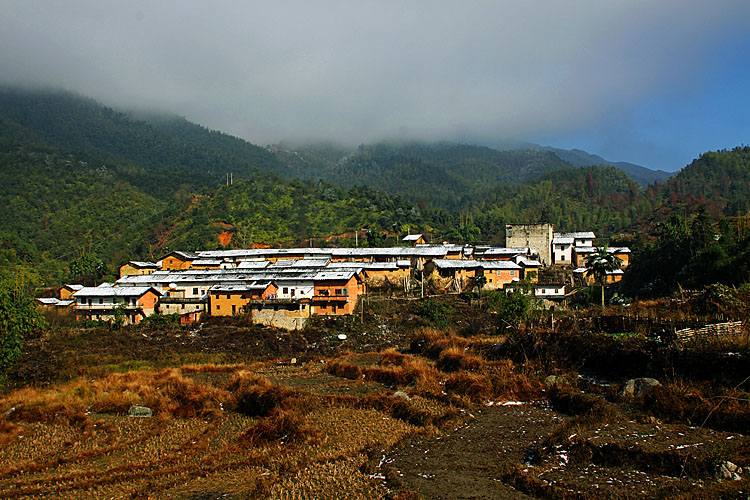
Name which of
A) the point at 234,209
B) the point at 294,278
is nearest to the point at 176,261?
the point at 294,278

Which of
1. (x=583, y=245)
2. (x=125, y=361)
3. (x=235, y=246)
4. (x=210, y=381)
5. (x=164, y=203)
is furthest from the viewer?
(x=164, y=203)

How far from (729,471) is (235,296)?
3709 centimetres

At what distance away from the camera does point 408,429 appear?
1633 cm

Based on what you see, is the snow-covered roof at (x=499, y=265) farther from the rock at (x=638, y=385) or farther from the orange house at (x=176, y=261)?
the rock at (x=638, y=385)

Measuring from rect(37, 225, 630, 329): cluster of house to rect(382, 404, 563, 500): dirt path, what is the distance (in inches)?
997

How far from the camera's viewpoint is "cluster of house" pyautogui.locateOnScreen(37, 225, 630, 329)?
4244cm

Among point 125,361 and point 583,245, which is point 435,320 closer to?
point 125,361

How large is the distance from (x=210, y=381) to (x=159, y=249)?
5686 centimetres

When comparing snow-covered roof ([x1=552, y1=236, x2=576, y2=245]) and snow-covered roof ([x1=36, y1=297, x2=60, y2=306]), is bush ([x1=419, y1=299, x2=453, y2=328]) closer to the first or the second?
snow-covered roof ([x1=552, y1=236, x2=576, y2=245])

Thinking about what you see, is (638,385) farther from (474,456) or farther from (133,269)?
(133,269)

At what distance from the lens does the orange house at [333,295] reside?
42594 mm

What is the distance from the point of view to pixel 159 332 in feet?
128

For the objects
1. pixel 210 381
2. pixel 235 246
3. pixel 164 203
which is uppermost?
pixel 164 203

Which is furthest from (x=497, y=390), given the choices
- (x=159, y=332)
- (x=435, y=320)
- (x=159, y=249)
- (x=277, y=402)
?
(x=159, y=249)
